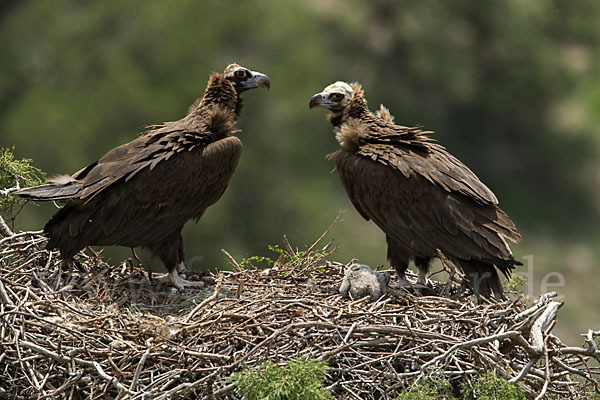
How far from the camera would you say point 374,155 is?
6582 millimetres

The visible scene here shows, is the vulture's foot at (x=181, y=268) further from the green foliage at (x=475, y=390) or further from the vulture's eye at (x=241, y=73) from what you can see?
the green foliage at (x=475, y=390)

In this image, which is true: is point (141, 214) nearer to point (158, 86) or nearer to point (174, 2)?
point (158, 86)

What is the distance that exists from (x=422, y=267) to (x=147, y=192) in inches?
94.2

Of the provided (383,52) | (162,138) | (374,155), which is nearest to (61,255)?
(162,138)

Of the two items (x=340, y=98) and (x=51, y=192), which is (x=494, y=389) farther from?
(x=51, y=192)

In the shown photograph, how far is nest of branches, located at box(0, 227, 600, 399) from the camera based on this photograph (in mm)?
5031

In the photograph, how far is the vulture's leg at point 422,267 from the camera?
22.0 ft

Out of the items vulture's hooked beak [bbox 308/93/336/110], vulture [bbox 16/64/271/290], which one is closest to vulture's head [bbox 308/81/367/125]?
vulture's hooked beak [bbox 308/93/336/110]

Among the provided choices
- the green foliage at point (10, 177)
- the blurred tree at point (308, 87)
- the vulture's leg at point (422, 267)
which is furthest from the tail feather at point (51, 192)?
the blurred tree at point (308, 87)

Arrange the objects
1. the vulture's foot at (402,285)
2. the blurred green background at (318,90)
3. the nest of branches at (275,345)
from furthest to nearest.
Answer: the blurred green background at (318,90) → the vulture's foot at (402,285) → the nest of branches at (275,345)

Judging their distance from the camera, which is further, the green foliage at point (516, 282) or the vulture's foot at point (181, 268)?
the vulture's foot at point (181, 268)

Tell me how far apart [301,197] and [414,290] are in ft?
36.9

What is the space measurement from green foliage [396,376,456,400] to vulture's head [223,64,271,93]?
345cm

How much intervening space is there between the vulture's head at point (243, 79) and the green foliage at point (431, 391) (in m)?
3.45
